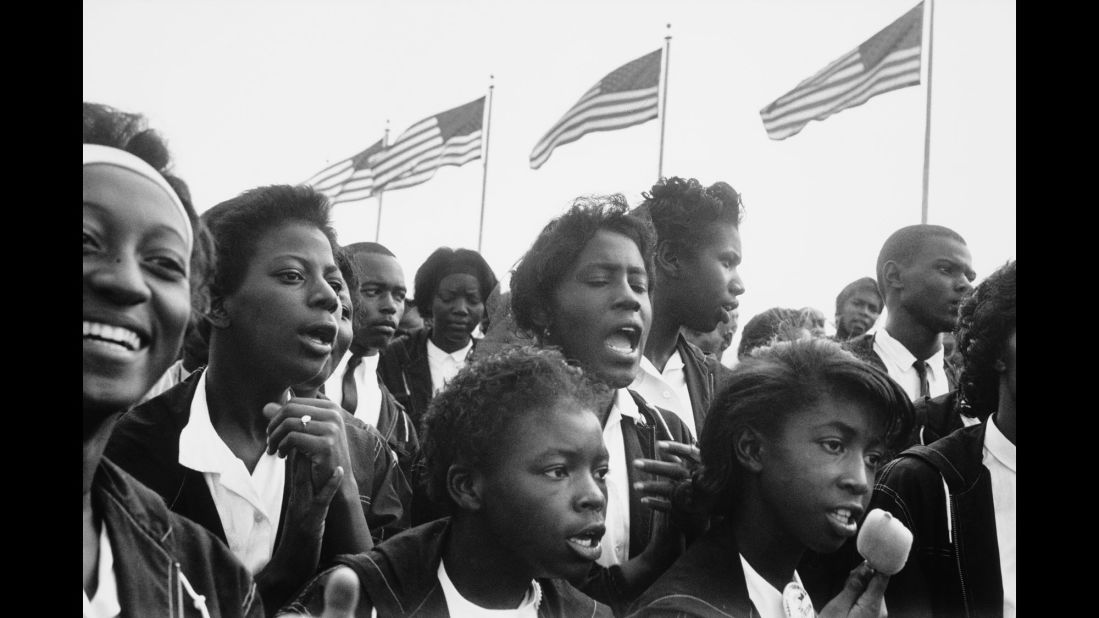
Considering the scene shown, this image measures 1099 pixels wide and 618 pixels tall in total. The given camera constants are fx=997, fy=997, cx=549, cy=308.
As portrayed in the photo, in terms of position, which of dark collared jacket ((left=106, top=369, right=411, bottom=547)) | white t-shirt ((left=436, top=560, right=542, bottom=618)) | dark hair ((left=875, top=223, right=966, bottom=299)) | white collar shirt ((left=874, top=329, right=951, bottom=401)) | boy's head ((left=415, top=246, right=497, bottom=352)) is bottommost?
white t-shirt ((left=436, top=560, right=542, bottom=618))

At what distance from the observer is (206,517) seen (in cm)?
215

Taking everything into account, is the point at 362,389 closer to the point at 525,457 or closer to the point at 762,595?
the point at 525,457

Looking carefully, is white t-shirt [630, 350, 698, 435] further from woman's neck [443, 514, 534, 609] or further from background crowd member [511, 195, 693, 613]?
woman's neck [443, 514, 534, 609]

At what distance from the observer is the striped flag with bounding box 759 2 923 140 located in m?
6.95

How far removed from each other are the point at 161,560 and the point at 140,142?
73cm

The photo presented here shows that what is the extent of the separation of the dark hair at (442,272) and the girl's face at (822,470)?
2942mm

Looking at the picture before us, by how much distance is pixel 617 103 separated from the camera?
7.95 m

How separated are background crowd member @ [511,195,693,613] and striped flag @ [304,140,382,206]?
20.2ft

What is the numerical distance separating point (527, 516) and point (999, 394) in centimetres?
142

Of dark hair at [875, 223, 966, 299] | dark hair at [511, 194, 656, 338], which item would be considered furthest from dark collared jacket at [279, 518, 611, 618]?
dark hair at [875, 223, 966, 299]

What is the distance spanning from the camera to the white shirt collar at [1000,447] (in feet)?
8.47

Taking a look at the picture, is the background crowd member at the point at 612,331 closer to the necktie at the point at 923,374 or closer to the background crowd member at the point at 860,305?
the necktie at the point at 923,374
